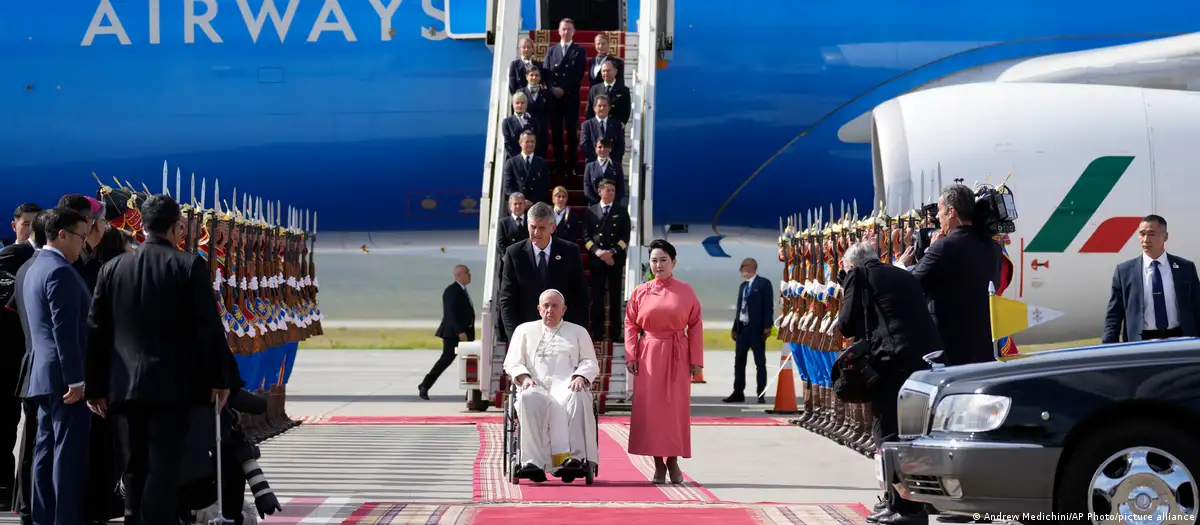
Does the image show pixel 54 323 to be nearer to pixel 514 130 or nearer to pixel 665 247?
pixel 665 247

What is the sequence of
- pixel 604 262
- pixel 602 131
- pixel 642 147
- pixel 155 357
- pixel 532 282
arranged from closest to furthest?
pixel 155 357 < pixel 532 282 < pixel 604 262 < pixel 602 131 < pixel 642 147

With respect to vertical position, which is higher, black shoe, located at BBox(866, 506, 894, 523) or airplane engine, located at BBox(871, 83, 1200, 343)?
airplane engine, located at BBox(871, 83, 1200, 343)

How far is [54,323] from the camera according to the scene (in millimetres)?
5855

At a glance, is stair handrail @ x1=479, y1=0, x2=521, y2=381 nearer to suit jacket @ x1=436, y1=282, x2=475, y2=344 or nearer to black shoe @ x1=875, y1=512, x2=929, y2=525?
suit jacket @ x1=436, y1=282, x2=475, y2=344

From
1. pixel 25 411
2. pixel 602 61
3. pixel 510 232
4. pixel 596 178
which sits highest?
pixel 602 61

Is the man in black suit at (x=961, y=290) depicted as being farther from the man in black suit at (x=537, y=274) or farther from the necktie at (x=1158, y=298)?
the man in black suit at (x=537, y=274)

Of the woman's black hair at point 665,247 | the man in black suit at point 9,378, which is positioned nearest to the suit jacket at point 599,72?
the woman's black hair at point 665,247

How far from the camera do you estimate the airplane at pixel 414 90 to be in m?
14.6

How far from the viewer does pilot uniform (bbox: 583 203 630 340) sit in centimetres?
1136

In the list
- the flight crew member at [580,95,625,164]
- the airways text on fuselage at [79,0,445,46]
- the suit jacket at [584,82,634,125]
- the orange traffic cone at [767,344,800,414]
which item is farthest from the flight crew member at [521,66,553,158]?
the orange traffic cone at [767,344,800,414]

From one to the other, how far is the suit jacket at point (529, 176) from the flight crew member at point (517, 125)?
0.94ft

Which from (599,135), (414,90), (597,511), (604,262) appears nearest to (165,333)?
(597,511)

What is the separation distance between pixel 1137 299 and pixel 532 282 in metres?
3.20

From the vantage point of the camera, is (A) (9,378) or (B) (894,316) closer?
(B) (894,316)
